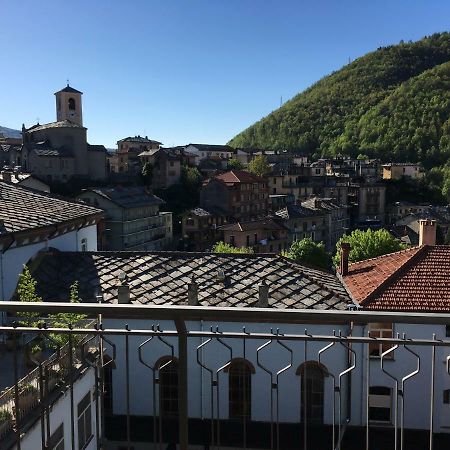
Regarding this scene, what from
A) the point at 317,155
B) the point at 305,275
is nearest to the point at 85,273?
the point at 305,275

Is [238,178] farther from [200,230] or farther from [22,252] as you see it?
[22,252]

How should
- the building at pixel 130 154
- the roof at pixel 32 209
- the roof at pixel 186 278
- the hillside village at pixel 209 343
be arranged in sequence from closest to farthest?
the hillside village at pixel 209 343 → the roof at pixel 186 278 → the roof at pixel 32 209 → the building at pixel 130 154

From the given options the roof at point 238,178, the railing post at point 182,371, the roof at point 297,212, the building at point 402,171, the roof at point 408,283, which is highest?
the building at point 402,171

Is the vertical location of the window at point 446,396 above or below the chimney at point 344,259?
below

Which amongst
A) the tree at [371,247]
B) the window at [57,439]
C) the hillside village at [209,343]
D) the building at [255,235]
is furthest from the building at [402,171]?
the window at [57,439]

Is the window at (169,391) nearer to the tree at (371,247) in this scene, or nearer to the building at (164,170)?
the tree at (371,247)

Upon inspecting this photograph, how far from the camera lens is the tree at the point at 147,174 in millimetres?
71500

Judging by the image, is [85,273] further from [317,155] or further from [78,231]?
[317,155]

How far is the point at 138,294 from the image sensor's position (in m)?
12.1

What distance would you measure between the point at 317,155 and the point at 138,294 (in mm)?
131193

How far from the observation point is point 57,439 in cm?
818

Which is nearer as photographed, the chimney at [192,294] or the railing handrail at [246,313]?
the railing handrail at [246,313]

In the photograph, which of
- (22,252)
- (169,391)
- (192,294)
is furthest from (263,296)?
(22,252)

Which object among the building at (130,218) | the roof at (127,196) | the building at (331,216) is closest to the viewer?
the building at (130,218)
